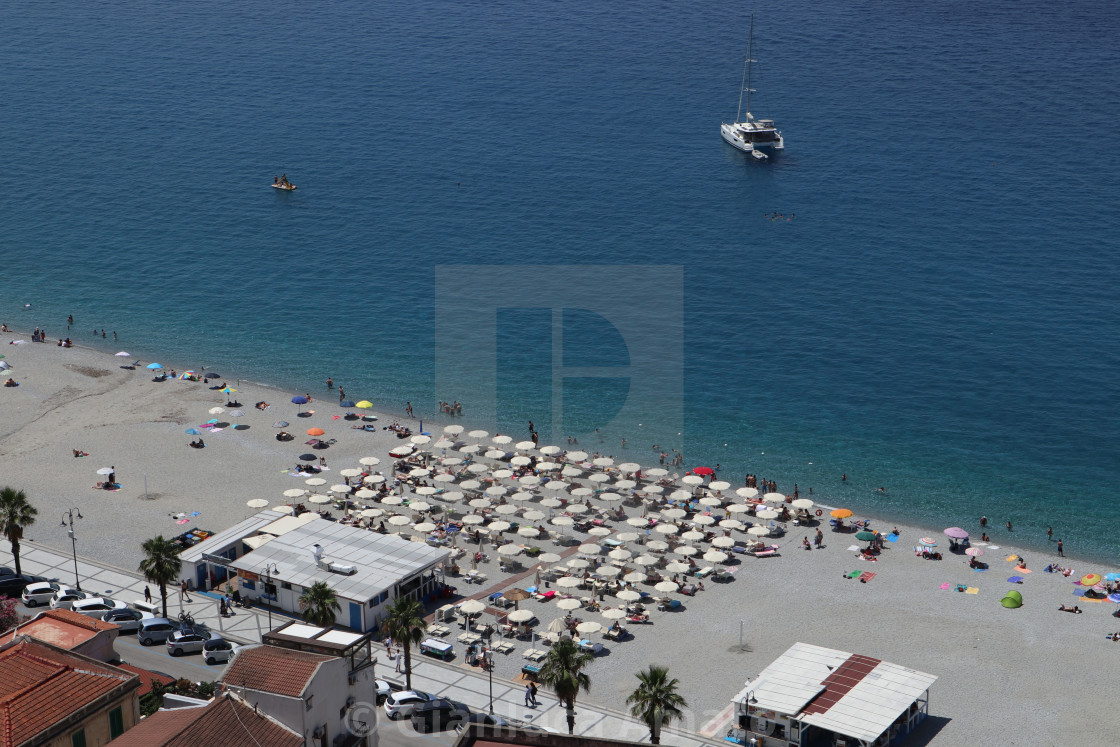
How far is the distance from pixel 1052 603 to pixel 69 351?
86667 mm

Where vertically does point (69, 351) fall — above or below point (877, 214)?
below

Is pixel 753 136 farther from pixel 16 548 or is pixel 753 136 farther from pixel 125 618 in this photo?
pixel 125 618

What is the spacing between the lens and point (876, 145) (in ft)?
520

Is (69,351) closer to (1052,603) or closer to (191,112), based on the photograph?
(191,112)

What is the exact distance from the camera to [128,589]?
6862cm

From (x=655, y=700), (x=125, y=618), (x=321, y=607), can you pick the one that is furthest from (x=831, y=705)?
(x=125, y=618)

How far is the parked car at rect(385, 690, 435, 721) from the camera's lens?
5519 centimetres

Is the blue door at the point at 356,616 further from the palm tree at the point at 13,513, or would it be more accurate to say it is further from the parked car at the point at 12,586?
the palm tree at the point at 13,513

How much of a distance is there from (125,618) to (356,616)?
1177 centimetres

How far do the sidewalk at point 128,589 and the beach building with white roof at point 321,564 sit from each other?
1659 millimetres

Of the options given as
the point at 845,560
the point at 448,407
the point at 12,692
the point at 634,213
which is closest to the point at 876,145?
the point at 634,213

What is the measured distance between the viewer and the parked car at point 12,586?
66.1 meters

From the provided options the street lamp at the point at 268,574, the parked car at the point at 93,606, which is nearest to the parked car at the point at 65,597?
the parked car at the point at 93,606

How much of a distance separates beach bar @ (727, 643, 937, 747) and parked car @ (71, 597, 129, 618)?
3199 centimetres
